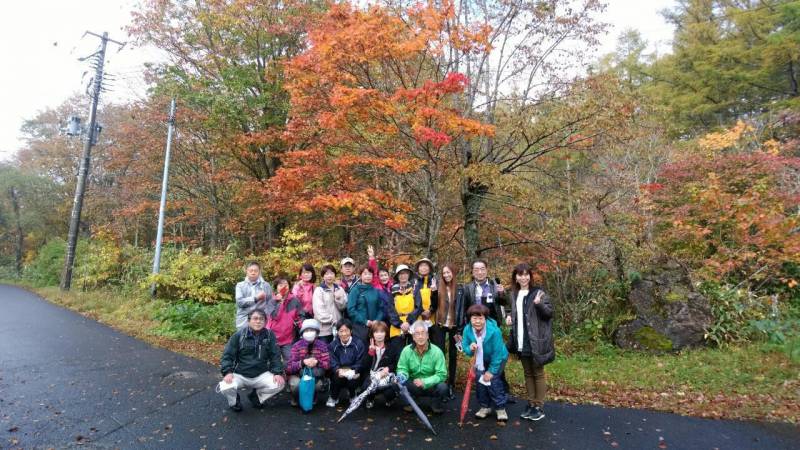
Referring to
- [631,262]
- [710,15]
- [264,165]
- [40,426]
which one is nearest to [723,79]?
[710,15]

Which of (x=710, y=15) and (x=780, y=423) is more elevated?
(x=710, y=15)

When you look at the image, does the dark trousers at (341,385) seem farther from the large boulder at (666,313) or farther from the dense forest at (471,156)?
the large boulder at (666,313)

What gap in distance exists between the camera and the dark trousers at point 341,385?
15.9ft

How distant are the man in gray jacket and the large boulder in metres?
5.91

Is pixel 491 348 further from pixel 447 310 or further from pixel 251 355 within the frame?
pixel 251 355

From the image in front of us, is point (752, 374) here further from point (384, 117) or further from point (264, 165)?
point (264, 165)

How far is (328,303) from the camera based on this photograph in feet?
18.0

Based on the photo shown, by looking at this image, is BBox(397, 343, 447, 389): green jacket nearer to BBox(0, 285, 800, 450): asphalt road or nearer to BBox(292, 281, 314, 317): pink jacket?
BBox(0, 285, 800, 450): asphalt road

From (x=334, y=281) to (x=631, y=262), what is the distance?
5.78m

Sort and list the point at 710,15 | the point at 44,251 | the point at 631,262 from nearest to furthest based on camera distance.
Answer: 1. the point at 631,262
2. the point at 710,15
3. the point at 44,251

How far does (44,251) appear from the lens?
19.9 m

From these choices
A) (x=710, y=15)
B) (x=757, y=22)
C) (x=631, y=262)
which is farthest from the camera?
(x=710, y=15)

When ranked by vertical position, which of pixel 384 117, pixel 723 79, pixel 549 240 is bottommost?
pixel 549 240

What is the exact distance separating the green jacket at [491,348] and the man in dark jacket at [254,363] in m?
2.16
